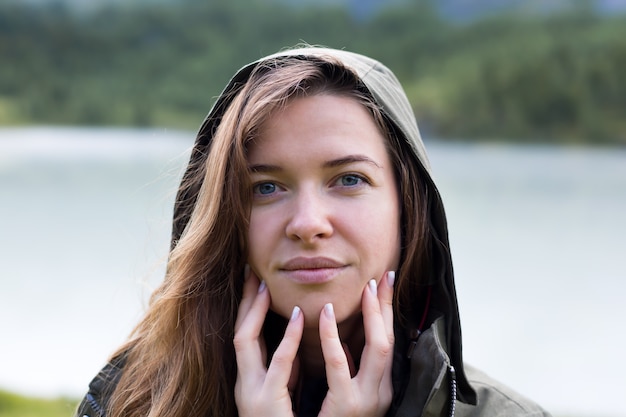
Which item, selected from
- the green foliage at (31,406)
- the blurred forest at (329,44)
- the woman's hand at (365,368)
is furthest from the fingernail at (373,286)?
the blurred forest at (329,44)

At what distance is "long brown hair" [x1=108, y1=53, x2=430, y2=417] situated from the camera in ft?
7.50

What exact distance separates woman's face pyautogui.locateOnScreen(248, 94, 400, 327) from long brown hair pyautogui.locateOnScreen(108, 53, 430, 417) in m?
0.06

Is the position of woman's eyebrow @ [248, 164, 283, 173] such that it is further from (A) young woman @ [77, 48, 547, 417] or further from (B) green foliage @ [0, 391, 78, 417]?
(B) green foliage @ [0, 391, 78, 417]

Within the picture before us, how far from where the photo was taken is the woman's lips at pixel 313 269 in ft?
7.04

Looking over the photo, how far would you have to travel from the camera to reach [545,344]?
1190 centimetres

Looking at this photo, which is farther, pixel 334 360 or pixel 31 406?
pixel 31 406

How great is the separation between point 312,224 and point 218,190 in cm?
40

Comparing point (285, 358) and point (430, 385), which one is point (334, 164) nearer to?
point (285, 358)

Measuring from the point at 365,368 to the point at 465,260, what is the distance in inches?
555

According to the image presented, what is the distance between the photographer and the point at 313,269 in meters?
2.16

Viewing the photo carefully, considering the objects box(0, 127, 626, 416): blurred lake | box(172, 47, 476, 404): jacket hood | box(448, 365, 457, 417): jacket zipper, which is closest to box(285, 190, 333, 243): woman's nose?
box(172, 47, 476, 404): jacket hood

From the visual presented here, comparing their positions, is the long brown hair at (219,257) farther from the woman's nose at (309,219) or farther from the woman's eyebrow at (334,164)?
the woman's nose at (309,219)

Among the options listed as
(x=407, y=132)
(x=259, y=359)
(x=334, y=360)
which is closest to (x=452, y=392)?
(x=334, y=360)

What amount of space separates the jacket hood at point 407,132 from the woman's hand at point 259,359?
539 mm
